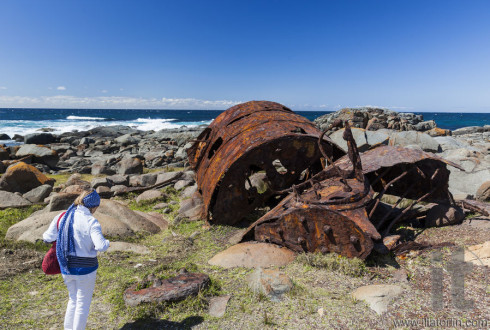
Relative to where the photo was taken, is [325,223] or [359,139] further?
[359,139]

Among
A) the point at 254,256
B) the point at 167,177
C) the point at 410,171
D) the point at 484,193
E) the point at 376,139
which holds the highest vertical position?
the point at 376,139

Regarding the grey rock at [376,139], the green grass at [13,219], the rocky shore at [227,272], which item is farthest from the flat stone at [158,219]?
the grey rock at [376,139]

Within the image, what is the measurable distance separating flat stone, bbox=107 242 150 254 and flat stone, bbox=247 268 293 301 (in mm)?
1945

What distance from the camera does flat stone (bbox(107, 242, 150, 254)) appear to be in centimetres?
471

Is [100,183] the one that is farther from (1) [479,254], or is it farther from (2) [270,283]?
(1) [479,254]

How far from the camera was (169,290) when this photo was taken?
127 inches

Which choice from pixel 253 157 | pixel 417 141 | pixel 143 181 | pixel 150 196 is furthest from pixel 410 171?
pixel 417 141

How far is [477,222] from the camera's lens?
4.82m

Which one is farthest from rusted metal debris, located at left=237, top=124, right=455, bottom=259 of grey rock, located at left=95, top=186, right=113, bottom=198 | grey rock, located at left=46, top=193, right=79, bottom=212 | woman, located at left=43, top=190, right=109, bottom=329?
grey rock, located at left=95, top=186, right=113, bottom=198

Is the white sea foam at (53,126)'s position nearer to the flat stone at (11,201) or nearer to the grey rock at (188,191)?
the flat stone at (11,201)

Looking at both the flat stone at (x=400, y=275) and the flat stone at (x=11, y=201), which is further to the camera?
the flat stone at (x=11, y=201)

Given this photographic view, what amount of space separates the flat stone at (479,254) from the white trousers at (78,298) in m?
Result: 4.18

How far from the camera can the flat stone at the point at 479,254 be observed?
3.72m

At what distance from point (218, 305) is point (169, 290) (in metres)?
0.52
